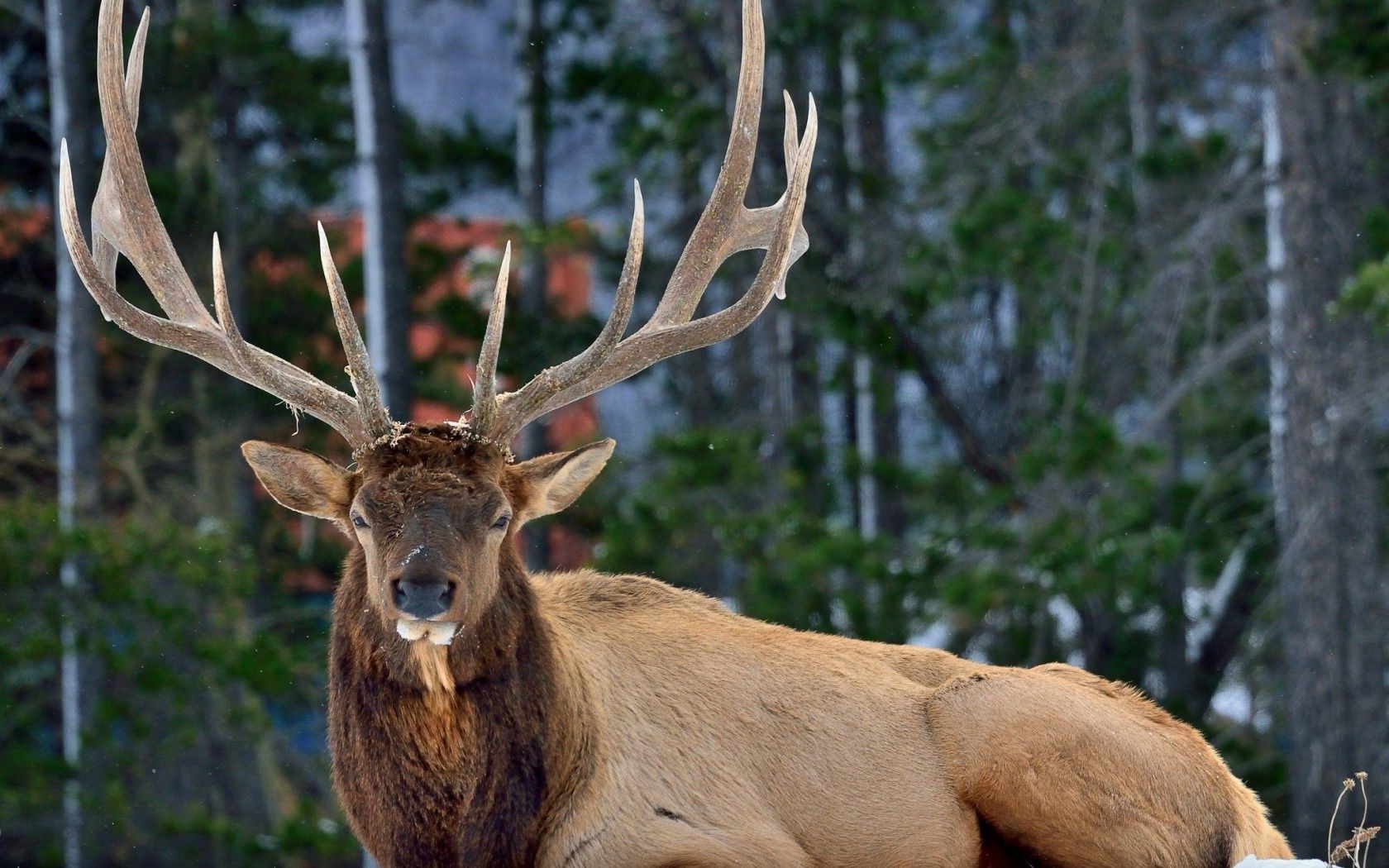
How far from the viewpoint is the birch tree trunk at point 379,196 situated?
1645 cm

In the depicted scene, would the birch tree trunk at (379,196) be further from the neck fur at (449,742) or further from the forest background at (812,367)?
the neck fur at (449,742)

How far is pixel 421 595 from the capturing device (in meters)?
5.76

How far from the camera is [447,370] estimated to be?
2025cm

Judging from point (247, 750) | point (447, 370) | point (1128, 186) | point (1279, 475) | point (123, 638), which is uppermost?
point (1128, 186)

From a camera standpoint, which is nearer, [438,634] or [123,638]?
[438,634]

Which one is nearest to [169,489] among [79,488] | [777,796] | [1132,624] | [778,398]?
[79,488]

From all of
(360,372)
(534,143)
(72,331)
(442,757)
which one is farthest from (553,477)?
(534,143)

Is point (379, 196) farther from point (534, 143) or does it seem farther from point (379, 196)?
point (534, 143)

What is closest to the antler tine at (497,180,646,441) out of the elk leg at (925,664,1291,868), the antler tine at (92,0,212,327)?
the antler tine at (92,0,212,327)

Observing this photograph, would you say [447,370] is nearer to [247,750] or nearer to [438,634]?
[247,750]

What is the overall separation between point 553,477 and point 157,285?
1797 millimetres

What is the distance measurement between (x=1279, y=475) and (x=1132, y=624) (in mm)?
3620

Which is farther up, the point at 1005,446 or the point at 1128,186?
the point at 1128,186

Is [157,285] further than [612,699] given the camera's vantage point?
Yes
